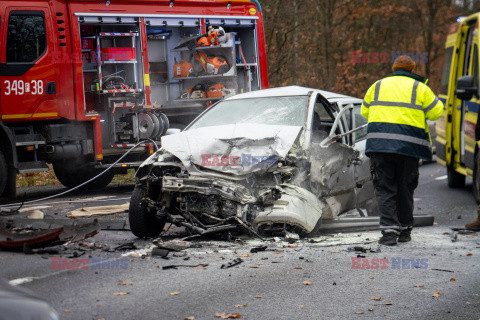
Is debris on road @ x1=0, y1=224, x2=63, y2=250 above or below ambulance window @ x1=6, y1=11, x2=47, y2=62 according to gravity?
below

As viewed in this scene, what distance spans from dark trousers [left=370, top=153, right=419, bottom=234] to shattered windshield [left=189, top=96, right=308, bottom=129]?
1.06 meters

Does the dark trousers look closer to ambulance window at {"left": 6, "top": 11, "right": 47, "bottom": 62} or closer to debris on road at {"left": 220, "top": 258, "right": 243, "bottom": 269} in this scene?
debris on road at {"left": 220, "top": 258, "right": 243, "bottom": 269}

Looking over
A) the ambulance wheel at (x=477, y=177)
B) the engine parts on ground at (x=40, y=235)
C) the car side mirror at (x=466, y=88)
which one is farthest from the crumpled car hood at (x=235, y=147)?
the ambulance wheel at (x=477, y=177)

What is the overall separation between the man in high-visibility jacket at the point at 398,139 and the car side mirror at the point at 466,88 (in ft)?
8.72

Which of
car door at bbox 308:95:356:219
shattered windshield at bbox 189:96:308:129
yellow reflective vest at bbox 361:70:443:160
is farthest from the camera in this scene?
shattered windshield at bbox 189:96:308:129

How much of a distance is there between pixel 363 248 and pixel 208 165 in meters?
1.71

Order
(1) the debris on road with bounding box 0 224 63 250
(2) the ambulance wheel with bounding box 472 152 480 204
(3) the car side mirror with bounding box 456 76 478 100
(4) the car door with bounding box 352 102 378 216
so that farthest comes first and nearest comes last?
(2) the ambulance wheel with bounding box 472 152 480 204 < (3) the car side mirror with bounding box 456 76 478 100 < (4) the car door with bounding box 352 102 378 216 < (1) the debris on road with bounding box 0 224 63 250

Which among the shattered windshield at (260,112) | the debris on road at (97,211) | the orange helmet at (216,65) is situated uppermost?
the orange helmet at (216,65)

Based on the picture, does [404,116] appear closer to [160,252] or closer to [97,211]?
[160,252]

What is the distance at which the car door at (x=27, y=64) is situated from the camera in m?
11.0

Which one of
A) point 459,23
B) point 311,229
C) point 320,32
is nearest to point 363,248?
point 311,229

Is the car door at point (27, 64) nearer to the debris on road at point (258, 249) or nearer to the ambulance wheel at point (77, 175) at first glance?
the ambulance wheel at point (77, 175)

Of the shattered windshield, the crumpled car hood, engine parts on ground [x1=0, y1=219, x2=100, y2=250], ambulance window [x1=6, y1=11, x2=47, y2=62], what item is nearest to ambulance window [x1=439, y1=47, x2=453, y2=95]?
the shattered windshield

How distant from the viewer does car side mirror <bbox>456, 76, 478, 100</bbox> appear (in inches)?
396
